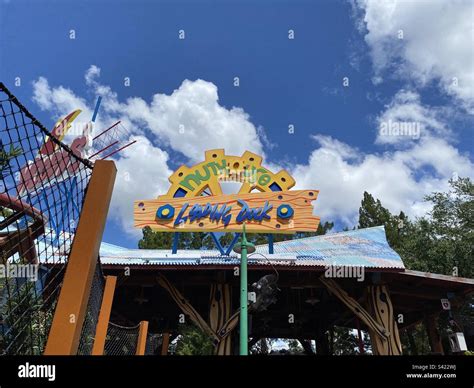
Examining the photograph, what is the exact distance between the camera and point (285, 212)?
14734 mm

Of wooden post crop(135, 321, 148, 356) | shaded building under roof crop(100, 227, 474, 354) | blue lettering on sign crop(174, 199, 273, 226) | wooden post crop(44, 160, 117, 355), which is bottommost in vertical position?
wooden post crop(44, 160, 117, 355)

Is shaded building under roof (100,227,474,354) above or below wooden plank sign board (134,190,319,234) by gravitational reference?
below

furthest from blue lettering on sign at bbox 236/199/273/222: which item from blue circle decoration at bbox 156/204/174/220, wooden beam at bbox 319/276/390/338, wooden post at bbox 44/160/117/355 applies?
wooden post at bbox 44/160/117/355

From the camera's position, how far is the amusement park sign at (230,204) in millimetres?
14688

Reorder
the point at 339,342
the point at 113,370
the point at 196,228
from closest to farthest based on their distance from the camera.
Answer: the point at 113,370
the point at 196,228
the point at 339,342

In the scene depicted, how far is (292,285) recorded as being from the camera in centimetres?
1375

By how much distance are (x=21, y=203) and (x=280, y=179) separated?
13318mm

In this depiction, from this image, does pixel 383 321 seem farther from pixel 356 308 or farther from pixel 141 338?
pixel 141 338

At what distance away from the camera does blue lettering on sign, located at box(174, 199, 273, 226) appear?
1477 cm

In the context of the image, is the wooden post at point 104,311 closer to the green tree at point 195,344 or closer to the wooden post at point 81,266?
the wooden post at point 81,266

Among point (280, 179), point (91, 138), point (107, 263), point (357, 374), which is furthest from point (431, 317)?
point (91, 138)

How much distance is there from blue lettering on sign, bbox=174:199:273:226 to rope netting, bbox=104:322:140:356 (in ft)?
21.1

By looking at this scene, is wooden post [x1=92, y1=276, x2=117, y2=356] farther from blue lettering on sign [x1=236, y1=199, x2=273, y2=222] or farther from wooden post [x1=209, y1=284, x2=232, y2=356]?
blue lettering on sign [x1=236, y1=199, x2=273, y2=222]

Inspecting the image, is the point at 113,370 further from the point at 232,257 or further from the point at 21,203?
the point at 232,257
